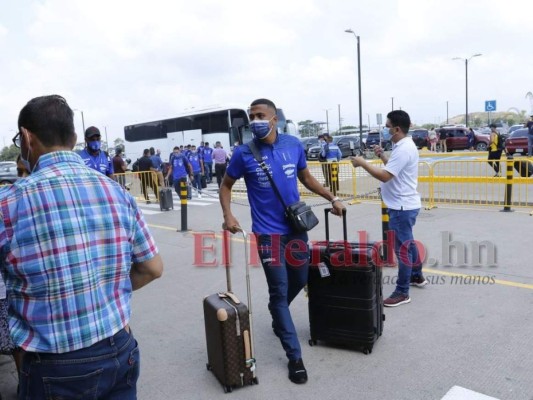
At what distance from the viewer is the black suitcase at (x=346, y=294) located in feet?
12.2

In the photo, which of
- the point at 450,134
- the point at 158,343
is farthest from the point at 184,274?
the point at 450,134

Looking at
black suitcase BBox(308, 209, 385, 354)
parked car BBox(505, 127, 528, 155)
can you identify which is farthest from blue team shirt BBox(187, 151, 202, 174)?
parked car BBox(505, 127, 528, 155)

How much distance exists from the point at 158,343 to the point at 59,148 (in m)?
2.92

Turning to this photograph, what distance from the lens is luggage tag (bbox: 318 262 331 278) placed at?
3729 millimetres

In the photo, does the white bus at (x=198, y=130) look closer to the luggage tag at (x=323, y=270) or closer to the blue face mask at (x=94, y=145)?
the blue face mask at (x=94, y=145)

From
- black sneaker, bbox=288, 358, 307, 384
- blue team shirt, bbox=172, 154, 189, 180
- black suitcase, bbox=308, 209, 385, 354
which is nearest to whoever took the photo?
black sneaker, bbox=288, 358, 307, 384

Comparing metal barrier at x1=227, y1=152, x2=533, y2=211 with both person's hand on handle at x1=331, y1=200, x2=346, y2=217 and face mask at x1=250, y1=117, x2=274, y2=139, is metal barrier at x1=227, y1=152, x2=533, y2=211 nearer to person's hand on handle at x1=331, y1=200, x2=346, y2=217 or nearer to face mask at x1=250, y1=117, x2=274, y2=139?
person's hand on handle at x1=331, y1=200, x2=346, y2=217

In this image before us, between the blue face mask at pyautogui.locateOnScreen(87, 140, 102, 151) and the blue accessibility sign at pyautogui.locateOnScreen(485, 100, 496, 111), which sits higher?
the blue accessibility sign at pyautogui.locateOnScreen(485, 100, 496, 111)

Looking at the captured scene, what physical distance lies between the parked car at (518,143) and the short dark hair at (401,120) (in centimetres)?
2133

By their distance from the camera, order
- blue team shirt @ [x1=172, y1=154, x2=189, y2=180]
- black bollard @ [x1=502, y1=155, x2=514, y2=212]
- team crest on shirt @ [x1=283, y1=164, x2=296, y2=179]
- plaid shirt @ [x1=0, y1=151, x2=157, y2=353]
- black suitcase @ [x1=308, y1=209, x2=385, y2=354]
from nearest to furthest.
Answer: plaid shirt @ [x1=0, y1=151, x2=157, y2=353] → team crest on shirt @ [x1=283, y1=164, x2=296, y2=179] → black suitcase @ [x1=308, y1=209, x2=385, y2=354] → black bollard @ [x1=502, y1=155, x2=514, y2=212] → blue team shirt @ [x1=172, y1=154, x2=189, y2=180]

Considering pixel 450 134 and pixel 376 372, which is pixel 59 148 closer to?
pixel 376 372

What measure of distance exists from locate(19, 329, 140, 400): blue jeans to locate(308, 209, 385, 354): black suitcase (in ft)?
7.03

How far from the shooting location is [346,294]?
3.82 meters

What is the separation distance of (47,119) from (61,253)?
19.0 inches
